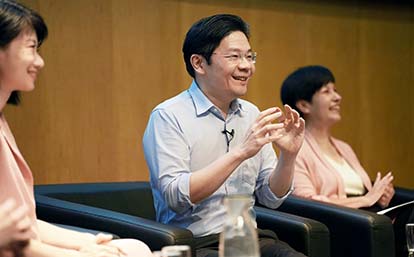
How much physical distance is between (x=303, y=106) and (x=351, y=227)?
37.6 inches

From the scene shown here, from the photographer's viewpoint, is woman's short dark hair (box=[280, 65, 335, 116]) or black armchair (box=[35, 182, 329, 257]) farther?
woman's short dark hair (box=[280, 65, 335, 116])

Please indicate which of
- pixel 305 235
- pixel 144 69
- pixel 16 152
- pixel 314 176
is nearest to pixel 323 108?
pixel 314 176

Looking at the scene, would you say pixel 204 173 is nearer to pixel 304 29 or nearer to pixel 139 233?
pixel 139 233

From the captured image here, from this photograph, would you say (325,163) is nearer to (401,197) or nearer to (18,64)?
(401,197)

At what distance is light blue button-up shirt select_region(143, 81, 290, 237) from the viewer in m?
3.10

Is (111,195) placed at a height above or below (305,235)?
above

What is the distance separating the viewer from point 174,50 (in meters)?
4.73

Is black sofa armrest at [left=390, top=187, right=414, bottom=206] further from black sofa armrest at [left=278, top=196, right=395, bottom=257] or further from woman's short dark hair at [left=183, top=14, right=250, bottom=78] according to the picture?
woman's short dark hair at [left=183, top=14, right=250, bottom=78]

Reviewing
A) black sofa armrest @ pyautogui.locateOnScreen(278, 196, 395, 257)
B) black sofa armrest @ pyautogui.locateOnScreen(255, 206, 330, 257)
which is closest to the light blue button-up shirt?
black sofa armrest @ pyautogui.locateOnScreen(255, 206, 330, 257)

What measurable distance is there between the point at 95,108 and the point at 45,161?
1.34 feet

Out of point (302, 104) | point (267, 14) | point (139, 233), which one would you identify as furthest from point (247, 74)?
point (267, 14)

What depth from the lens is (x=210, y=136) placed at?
10.6ft

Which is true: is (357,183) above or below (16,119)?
below

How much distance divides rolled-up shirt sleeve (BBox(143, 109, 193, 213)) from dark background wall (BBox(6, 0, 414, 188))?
1.19 meters
